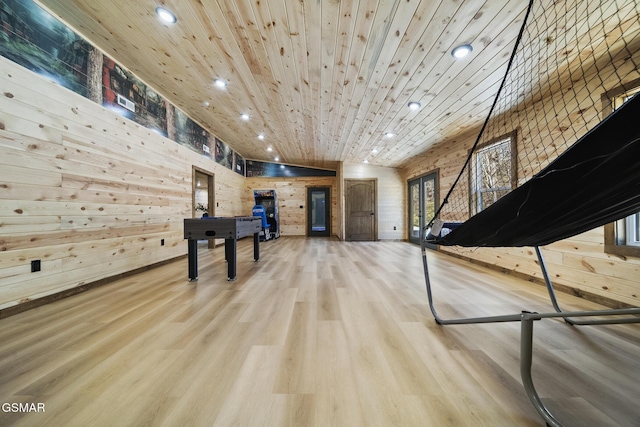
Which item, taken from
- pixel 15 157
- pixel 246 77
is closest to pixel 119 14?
pixel 246 77

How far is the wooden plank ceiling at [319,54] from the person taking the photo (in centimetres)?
192

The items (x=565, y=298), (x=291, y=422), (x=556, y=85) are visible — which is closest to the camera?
(x=291, y=422)

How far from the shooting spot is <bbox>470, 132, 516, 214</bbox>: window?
325 centimetres

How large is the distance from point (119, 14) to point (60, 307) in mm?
2903

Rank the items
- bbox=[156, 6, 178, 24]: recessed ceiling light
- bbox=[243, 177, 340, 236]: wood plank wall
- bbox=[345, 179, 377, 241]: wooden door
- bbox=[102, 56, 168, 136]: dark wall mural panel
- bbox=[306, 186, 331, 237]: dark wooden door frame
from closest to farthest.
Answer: bbox=[156, 6, 178, 24]: recessed ceiling light
bbox=[102, 56, 168, 136]: dark wall mural panel
bbox=[345, 179, 377, 241]: wooden door
bbox=[243, 177, 340, 236]: wood plank wall
bbox=[306, 186, 331, 237]: dark wooden door frame

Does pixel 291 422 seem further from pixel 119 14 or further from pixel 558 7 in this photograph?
pixel 119 14

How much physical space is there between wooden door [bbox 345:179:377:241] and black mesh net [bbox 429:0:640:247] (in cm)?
364

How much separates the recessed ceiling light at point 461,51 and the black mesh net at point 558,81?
1.40 ft

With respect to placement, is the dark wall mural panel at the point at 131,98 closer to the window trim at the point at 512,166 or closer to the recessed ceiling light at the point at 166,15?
the recessed ceiling light at the point at 166,15

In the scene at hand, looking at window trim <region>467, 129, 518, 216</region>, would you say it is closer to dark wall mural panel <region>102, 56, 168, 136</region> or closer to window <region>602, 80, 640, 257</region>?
window <region>602, 80, 640, 257</region>

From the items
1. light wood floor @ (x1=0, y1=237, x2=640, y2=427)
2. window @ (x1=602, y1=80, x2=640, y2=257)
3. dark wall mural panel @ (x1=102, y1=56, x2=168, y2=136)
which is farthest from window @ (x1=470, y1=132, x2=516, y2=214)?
dark wall mural panel @ (x1=102, y1=56, x2=168, y2=136)

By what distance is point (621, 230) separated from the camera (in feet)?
6.95

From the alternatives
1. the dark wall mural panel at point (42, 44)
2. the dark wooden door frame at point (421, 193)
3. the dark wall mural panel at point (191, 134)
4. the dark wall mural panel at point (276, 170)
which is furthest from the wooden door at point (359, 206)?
the dark wall mural panel at point (42, 44)

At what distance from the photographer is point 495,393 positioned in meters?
1.07
